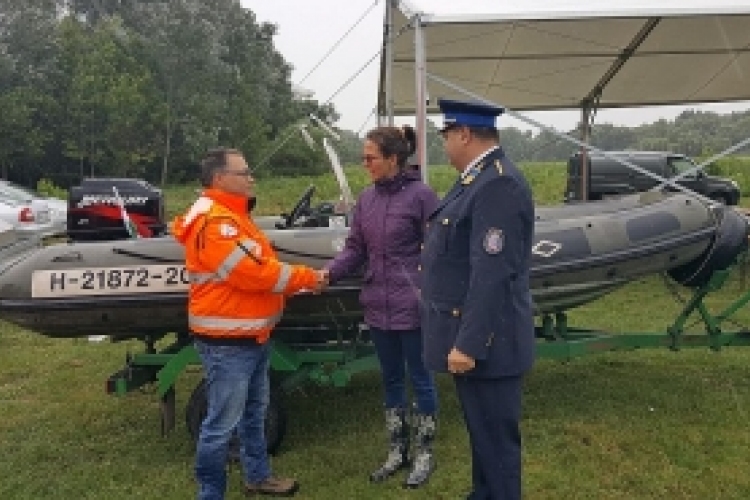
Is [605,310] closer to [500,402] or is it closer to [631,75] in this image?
[631,75]

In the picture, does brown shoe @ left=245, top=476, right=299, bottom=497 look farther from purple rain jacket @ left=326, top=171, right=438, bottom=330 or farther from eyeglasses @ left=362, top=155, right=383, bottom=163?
eyeglasses @ left=362, top=155, right=383, bottom=163

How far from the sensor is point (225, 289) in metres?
2.84

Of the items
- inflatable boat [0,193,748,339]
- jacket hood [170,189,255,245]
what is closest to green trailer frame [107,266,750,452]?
inflatable boat [0,193,748,339]

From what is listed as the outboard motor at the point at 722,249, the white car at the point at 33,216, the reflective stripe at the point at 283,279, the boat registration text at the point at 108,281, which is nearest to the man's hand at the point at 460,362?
the reflective stripe at the point at 283,279

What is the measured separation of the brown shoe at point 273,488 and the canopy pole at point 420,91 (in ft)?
5.47

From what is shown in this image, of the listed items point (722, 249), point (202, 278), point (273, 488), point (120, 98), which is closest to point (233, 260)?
point (202, 278)

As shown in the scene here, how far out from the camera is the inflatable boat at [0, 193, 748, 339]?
12.0 ft

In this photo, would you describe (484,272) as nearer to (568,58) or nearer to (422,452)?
(422,452)

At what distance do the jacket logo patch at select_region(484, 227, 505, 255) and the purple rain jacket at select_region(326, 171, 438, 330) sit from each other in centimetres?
97

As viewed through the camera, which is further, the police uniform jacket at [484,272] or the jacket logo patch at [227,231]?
the jacket logo patch at [227,231]

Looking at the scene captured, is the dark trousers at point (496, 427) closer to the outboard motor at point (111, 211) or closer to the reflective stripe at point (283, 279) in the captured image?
the reflective stripe at point (283, 279)

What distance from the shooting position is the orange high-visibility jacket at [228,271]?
2.78m

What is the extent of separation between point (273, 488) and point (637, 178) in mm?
10477

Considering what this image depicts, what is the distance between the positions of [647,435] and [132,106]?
2630 centimetres
